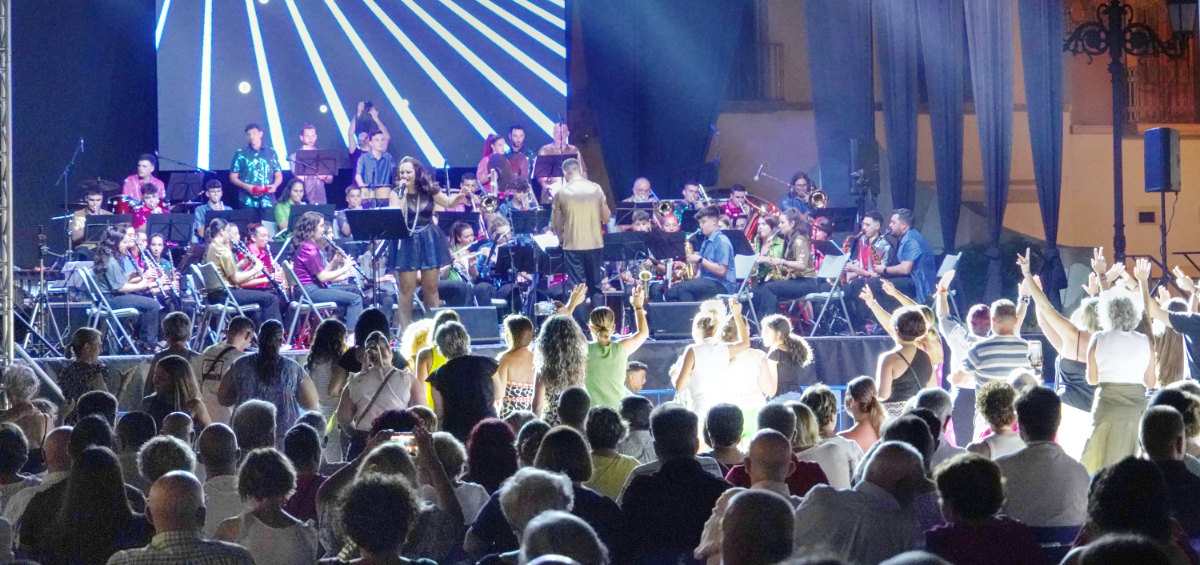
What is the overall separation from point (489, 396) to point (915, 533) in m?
2.44

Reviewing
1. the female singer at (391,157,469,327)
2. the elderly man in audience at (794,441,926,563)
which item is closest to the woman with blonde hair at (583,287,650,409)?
the elderly man in audience at (794,441,926,563)

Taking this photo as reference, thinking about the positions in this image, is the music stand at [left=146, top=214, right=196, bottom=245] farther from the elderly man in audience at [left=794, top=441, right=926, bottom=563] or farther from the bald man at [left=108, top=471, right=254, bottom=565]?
the elderly man in audience at [left=794, top=441, right=926, bottom=563]

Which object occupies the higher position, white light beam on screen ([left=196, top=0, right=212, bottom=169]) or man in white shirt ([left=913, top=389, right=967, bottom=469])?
white light beam on screen ([left=196, top=0, right=212, bottom=169])

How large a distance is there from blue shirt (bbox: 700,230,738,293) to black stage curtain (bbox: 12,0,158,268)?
19.8ft

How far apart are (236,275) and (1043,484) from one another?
25.0ft

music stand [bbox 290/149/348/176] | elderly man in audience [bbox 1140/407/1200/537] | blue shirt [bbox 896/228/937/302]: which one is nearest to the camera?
elderly man in audience [bbox 1140/407/1200/537]

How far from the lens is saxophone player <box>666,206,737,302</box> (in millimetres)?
11141

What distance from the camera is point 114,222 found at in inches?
439

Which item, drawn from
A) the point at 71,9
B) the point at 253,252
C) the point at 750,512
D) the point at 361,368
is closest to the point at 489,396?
the point at 361,368

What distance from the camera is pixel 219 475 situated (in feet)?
13.5

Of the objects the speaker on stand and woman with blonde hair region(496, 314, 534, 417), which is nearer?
woman with blonde hair region(496, 314, 534, 417)

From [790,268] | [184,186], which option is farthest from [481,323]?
[184,186]

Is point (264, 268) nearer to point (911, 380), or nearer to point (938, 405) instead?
point (911, 380)

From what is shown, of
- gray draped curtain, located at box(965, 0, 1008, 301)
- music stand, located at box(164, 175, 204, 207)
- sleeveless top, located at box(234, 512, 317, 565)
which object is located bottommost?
sleeveless top, located at box(234, 512, 317, 565)
